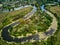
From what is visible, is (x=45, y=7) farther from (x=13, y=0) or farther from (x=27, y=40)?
(x=27, y=40)

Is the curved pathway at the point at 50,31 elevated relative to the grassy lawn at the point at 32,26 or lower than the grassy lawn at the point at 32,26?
lower

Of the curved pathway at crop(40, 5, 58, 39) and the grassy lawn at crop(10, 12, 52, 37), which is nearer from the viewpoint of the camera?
the curved pathway at crop(40, 5, 58, 39)

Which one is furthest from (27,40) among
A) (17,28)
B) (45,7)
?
(45,7)

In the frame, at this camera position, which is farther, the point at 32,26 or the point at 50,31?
the point at 32,26


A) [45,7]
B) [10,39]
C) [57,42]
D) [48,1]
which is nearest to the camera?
[57,42]

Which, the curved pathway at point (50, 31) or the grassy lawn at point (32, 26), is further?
the grassy lawn at point (32, 26)

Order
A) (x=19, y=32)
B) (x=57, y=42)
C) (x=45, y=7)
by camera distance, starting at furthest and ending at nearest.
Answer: (x=45, y=7), (x=19, y=32), (x=57, y=42)

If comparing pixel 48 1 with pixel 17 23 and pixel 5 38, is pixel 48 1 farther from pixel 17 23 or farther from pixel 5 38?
pixel 5 38

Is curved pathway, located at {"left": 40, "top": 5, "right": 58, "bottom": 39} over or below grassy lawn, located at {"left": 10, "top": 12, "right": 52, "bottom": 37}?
below

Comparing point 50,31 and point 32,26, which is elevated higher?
point 32,26

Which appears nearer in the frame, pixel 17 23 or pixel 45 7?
pixel 17 23
